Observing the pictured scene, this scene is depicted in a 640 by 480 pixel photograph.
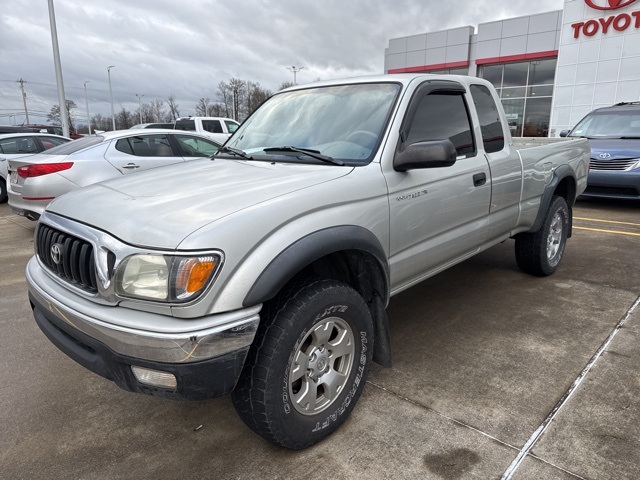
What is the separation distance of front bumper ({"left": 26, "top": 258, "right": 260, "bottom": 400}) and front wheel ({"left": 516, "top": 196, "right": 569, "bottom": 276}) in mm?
3566

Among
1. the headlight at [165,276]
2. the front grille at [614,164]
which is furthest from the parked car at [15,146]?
the front grille at [614,164]

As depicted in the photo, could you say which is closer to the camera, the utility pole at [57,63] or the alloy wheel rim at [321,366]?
the alloy wheel rim at [321,366]

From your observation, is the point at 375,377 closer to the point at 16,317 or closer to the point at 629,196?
the point at 16,317

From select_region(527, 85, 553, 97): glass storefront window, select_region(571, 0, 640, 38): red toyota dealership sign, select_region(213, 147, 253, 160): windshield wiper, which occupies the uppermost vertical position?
select_region(571, 0, 640, 38): red toyota dealership sign

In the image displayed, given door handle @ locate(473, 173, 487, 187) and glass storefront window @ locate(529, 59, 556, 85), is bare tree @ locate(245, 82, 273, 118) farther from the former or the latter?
door handle @ locate(473, 173, 487, 187)

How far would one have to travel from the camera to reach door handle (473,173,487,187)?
3.37m

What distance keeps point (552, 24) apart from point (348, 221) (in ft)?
84.1

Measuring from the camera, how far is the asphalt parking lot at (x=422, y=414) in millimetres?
2246

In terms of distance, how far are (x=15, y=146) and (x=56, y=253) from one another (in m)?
10.6

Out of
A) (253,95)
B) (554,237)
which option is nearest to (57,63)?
(554,237)

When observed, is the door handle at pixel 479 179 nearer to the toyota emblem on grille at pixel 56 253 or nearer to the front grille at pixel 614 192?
the toyota emblem on grille at pixel 56 253

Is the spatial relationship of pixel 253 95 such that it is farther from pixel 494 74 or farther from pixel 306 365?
pixel 306 365

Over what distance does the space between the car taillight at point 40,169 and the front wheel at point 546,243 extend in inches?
243

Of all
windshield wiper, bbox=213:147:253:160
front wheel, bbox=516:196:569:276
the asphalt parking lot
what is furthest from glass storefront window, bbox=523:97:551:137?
A: windshield wiper, bbox=213:147:253:160
